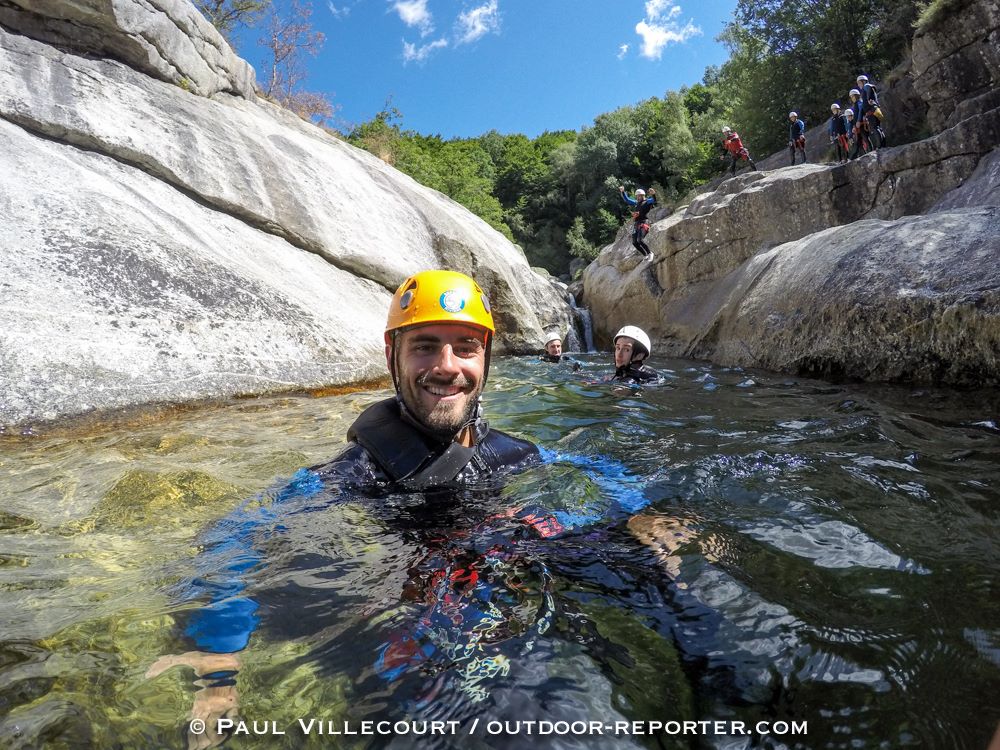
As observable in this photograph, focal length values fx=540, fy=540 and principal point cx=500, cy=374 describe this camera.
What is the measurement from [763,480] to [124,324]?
5.78 m

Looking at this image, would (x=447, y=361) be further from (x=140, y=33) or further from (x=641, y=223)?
(x=641, y=223)

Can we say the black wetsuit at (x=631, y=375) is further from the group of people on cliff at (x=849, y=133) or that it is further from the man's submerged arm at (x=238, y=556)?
the group of people on cliff at (x=849, y=133)

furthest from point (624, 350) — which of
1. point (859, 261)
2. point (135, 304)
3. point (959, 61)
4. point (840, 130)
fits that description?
point (959, 61)

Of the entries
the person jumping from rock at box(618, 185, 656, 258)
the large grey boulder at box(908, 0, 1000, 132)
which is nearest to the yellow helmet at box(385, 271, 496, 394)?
the person jumping from rock at box(618, 185, 656, 258)

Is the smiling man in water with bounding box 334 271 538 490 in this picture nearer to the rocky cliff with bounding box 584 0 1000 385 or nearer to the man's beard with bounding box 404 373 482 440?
the man's beard with bounding box 404 373 482 440


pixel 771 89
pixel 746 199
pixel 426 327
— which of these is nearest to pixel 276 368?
pixel 426 327

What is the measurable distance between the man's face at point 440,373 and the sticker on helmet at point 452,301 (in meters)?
0.08

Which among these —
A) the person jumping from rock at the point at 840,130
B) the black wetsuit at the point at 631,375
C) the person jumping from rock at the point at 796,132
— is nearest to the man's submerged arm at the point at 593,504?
the black wetsuit at the point at 631,375

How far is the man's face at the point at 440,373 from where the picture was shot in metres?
2.70

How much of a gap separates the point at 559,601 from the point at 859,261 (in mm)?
6990

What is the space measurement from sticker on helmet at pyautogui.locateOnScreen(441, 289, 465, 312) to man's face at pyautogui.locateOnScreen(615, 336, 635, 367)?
4976mm

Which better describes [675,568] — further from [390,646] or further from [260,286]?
[260,286]

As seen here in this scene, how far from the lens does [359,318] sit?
317 inches

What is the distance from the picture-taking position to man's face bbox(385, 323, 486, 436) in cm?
270
